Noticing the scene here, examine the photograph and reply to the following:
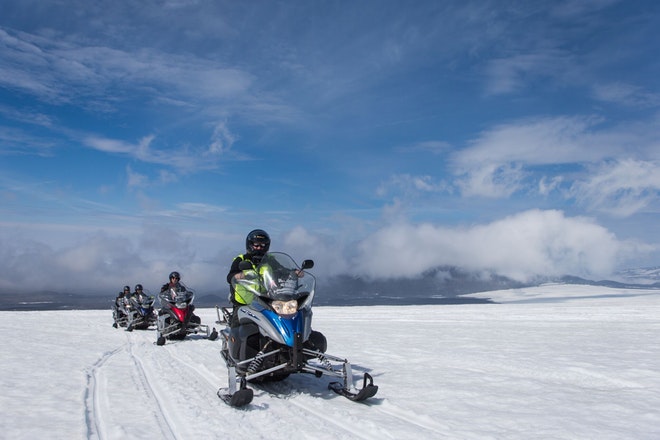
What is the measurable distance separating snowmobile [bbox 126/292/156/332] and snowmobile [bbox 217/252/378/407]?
13.0 m

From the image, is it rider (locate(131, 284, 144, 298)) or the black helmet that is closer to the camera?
the black helmet

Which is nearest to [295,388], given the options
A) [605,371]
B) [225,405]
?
[225,405]

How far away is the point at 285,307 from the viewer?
20.1ft

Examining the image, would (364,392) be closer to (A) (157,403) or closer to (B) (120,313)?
(A) (157,403)

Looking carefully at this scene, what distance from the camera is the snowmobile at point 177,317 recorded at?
13570 mm

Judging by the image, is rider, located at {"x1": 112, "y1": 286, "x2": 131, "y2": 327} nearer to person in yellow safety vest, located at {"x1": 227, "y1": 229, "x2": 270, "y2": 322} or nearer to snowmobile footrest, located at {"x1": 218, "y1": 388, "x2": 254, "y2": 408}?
person in yellow safety vest, located at {"x1": 227, "y1": 229, "x2": 270, "y2": 322}

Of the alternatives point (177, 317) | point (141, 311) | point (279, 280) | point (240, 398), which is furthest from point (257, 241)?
point (141, 311)

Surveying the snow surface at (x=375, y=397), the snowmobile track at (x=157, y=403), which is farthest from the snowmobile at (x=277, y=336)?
the snowmobile track at (x=157, y=403)

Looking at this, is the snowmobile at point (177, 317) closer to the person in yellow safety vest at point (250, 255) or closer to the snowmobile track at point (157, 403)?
the snowmobile track at point (157, 403)

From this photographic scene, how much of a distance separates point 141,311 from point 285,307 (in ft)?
47.7

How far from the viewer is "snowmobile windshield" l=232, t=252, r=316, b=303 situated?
6.31 metres

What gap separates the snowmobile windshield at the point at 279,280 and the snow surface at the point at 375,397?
144 cm

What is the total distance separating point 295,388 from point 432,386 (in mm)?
2099

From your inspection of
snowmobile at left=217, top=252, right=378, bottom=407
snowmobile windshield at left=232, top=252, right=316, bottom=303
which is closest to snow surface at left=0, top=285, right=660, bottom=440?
snowmobile at left=217, top=252, right=378, bottom=407
